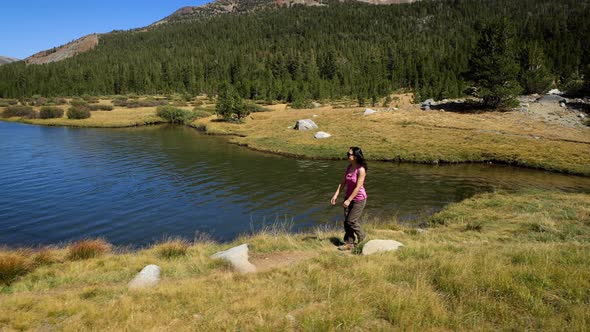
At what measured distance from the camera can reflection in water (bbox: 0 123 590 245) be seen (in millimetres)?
20234

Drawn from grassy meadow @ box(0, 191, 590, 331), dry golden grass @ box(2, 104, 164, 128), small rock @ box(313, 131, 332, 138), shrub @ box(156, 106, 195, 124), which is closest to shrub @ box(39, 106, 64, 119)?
dry golden grass @ box(2, 104, 164, 128)

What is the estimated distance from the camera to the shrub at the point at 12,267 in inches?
429

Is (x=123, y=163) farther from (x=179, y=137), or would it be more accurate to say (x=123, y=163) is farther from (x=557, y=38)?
(x=557, y=38)

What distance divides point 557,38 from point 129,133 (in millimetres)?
131770

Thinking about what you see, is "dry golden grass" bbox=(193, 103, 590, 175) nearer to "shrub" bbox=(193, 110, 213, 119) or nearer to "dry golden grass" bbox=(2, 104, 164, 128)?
"shrub" bbox=(193, 110, 213, 119)

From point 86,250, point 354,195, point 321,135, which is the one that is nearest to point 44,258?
point 86,250

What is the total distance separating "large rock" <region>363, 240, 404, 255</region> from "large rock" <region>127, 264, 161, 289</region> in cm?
630

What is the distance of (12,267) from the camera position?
1121cm

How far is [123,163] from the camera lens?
36.3 m

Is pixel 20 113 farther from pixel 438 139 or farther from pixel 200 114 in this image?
pixel 438 139

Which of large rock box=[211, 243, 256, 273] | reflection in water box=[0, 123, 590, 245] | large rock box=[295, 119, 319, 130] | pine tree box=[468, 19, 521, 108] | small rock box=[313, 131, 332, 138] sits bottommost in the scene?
reflection in water box=[0, 123, 590, 245]

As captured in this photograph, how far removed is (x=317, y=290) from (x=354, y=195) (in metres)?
3.95

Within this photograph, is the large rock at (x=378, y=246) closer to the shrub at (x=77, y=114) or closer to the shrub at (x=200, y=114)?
the shrub at (x=200, y=114)

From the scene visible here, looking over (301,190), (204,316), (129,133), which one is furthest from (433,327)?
(129,133)
